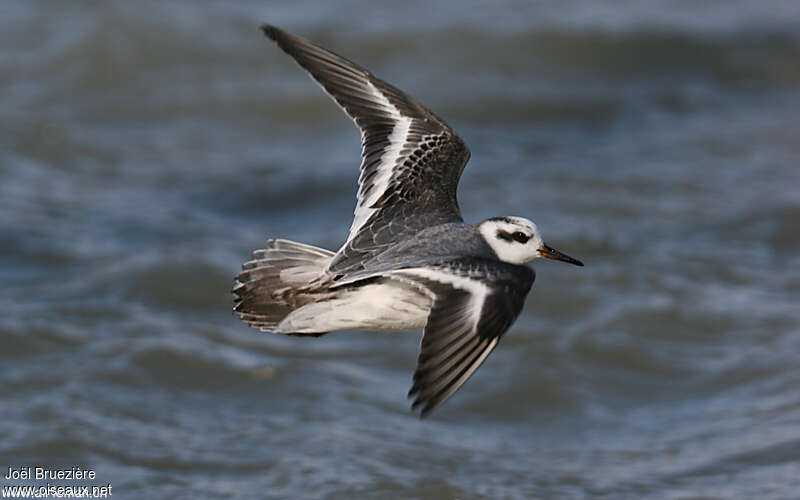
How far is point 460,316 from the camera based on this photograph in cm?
427

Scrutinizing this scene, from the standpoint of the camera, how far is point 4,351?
7.29 m

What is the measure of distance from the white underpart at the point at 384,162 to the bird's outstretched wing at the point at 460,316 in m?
0.90

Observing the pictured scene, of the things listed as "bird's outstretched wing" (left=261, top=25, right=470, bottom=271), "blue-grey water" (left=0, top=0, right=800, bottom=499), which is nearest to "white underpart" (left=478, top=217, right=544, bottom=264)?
"bird's outstretched wing" (left=261, top=25, right=470, bottom=271)

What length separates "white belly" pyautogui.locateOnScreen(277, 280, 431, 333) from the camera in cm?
482

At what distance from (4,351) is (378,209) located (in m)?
2.95

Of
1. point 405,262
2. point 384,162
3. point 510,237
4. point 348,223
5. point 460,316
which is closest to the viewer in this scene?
point 460,316

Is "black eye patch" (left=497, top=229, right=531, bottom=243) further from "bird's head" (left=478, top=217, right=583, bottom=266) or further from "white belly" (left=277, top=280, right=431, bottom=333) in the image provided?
"white belly" (left=277, top=280, right=431, bottom=333)

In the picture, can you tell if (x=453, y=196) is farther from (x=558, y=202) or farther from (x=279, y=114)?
(x=279, y=114)

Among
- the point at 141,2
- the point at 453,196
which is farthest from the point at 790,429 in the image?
the point at 141,2

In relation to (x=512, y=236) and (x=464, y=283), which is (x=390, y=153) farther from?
(x=464, y=283)

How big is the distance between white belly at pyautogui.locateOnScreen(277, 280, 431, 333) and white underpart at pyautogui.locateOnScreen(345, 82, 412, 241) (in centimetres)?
49

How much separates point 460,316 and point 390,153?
1.49m

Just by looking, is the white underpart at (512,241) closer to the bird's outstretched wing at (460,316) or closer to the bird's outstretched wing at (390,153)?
A: the bird's outstretched wing at (390,153)

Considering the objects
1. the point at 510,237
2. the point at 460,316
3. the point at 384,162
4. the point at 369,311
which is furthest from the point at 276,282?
the point at 460,316
